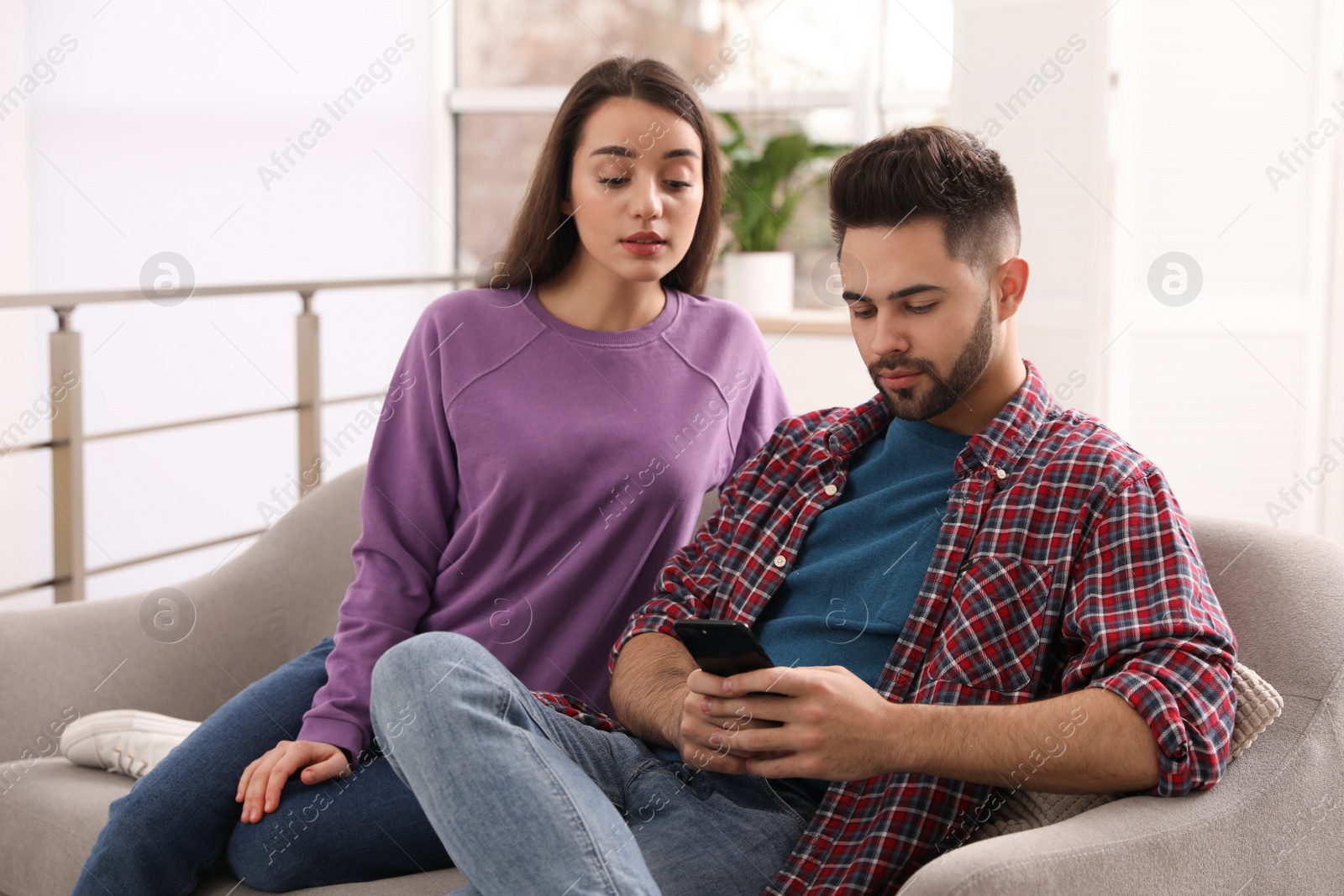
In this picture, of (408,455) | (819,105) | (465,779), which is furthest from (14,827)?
(819,105)

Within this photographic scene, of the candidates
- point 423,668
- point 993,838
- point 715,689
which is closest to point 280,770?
point 423,668

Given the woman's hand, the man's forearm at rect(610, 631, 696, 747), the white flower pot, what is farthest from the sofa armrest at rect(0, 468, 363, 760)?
the white flower pot

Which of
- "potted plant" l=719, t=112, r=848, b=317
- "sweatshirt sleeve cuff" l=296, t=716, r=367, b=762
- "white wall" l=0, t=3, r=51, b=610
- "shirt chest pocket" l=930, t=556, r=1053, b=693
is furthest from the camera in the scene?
"potted plant" l=719, t=112, r=848, b=317

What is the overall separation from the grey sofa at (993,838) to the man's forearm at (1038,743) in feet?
0.11

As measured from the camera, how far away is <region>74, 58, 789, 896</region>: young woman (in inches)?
60.6

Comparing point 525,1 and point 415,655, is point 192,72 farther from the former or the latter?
point 415,655

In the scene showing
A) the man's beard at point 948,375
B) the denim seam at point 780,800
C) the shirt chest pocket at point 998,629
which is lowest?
the denim seam at point 780,800

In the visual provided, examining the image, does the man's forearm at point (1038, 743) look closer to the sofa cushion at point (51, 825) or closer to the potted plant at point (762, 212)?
the sofa cushion at point (51, 825)

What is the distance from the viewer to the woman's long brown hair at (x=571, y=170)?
1.57 metres

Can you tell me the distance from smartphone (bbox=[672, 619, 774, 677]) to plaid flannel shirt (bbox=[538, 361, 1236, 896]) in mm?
213

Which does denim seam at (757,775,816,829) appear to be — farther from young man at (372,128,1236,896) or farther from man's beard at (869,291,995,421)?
man's beard at (869,291,995,421)

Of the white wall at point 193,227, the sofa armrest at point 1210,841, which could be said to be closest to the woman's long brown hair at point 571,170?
the sofa armrest at point 1210,841

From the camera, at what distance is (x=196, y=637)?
6.09 feet

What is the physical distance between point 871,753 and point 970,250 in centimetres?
55
